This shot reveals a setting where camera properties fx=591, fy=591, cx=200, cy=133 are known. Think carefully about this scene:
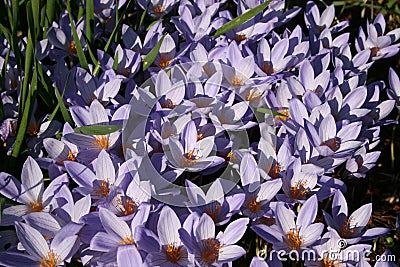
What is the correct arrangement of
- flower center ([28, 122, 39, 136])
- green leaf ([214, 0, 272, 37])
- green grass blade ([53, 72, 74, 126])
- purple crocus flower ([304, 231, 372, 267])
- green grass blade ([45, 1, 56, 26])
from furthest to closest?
green grass blade ([45, 1, 56, 26])
green leaf ([214, 0, 272, 37])
flower center ([28, 122, 39, 136])
green grass blade ([53, 72, 74, 126])
purple crocus flower ([304, 231, 372, 267])

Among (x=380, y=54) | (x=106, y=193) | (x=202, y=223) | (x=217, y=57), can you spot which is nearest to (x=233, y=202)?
(x=202, y=223)

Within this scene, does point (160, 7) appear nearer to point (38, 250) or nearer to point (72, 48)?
point (72, 48)

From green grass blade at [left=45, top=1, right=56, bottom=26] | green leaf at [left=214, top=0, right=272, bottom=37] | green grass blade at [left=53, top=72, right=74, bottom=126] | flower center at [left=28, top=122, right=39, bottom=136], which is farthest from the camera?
green grass blade at [left=45, top=1, right=56, bottom=26]

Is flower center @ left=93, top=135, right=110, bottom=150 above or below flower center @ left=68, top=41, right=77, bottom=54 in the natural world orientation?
below

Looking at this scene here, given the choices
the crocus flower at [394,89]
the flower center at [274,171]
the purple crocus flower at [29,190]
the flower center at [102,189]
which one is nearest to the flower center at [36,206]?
the purple crocus flower at [29,190]

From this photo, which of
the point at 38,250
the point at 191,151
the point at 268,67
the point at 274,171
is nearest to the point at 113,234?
the point at 38,250

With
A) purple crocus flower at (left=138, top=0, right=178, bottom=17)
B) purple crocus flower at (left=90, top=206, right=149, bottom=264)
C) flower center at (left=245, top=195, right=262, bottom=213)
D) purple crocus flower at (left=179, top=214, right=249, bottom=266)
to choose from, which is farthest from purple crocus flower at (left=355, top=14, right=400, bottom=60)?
purple crocus flower at (left=90, top=206, right=149, bottom=264)

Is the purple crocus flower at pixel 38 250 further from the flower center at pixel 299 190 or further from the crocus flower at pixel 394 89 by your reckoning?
the crocus flower at pixel 394 89

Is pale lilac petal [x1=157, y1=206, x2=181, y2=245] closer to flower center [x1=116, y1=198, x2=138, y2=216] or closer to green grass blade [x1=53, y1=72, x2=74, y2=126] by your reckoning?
flower center [x1=116, y1=198, x2=138, y2=216]

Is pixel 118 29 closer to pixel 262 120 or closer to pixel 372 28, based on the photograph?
pixel 262 120
